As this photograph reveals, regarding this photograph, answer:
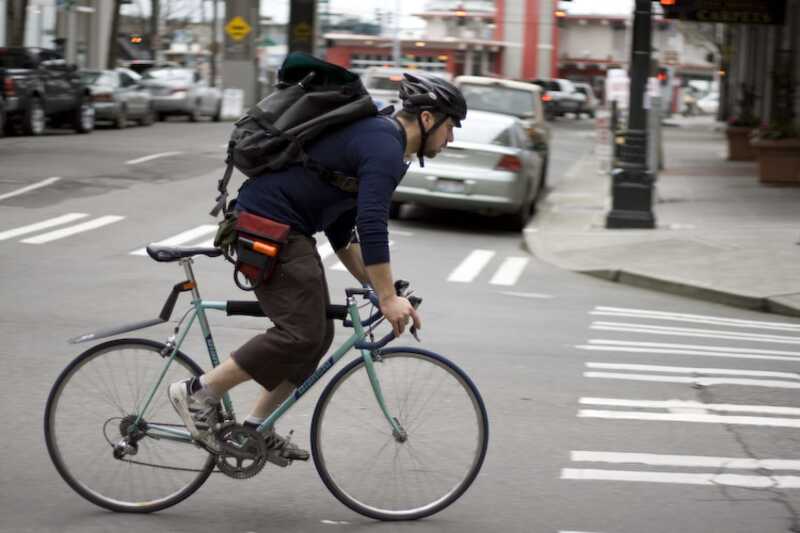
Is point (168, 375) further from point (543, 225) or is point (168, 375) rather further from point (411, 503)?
point (543, 225)

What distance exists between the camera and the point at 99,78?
33.0 meters

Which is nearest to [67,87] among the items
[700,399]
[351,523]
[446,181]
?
[446,181]

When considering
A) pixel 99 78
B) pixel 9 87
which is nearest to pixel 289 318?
pixel 9 87

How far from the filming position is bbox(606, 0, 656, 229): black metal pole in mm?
17438

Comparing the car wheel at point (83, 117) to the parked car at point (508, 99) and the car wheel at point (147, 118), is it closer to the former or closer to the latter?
the car wheel at point (147, 118)

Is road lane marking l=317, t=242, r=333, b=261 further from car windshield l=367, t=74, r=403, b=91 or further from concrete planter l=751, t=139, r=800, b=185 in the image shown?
car windshield l=367, t=74, r=403, b=91

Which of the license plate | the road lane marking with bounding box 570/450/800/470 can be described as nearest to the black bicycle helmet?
the road lane marking with bounding box 570/450/800/470

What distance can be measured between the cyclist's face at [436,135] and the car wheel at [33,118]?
24.0 metres

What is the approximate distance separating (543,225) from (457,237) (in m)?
1.83

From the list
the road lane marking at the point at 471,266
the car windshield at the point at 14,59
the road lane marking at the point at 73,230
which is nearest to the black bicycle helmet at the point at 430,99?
the road lane marking at the point at 471,266

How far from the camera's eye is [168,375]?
16.7 ft

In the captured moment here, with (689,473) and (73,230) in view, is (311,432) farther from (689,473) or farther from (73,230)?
(73,230)

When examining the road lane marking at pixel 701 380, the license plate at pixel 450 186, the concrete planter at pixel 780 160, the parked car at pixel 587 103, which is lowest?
the road lane marking at pixel 701 380

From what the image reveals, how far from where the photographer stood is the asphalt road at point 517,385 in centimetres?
529
